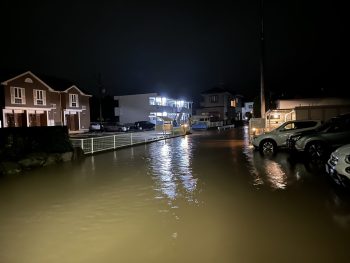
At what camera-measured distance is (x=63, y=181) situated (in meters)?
11.1

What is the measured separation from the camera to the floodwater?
16.5 ft

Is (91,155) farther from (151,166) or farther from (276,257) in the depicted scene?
(276,257)

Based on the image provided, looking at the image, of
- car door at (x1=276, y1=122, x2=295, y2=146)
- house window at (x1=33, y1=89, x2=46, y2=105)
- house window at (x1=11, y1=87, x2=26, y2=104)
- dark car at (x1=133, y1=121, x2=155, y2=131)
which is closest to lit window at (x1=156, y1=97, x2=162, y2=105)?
dark car at (x1=133, y1=121, x2=155, y2=131)

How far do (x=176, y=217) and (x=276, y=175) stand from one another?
17.9 ft

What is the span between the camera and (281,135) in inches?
699

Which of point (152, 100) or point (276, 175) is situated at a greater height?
point (152, 100)

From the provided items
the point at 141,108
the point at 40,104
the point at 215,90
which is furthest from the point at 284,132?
the point at 215,90

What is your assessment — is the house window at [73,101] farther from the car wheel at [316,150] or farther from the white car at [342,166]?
the white car at [342,166]

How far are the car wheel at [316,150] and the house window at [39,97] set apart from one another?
3756cm

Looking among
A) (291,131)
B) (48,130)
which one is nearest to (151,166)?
(48,130)

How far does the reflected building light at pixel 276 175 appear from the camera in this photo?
31.8 ft

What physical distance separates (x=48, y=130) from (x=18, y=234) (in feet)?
35.1

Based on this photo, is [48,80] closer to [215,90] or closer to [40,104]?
[40,104]

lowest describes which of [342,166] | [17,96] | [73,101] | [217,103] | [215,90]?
[342,166]
